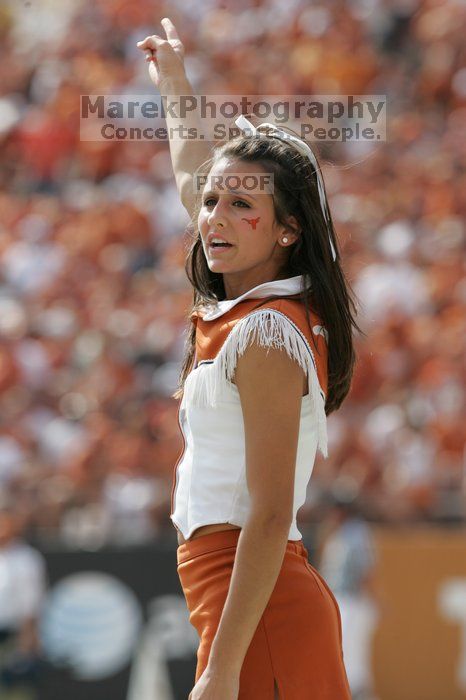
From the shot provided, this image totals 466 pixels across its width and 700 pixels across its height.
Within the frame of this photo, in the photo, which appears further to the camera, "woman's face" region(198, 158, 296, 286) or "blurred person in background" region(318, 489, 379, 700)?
"blurred person in background" region(318, 489, 379, 700)

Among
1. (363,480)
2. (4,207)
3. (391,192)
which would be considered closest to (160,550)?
(363,480)

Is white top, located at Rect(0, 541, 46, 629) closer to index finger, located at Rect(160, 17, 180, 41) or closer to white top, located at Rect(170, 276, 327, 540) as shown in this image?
index finger, located at Rect(160, 17, 180, 41)

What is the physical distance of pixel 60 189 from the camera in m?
12.1

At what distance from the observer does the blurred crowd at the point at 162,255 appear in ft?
26.0

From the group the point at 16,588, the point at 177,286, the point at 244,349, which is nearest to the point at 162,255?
the point at 177,286

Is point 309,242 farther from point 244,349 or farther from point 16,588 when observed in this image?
point 16,588

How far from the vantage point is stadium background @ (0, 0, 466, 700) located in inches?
308

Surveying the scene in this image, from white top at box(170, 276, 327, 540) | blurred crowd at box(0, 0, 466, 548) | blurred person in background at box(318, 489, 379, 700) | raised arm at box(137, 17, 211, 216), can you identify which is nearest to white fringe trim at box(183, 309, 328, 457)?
white top at box(170, 276, 327, 540)

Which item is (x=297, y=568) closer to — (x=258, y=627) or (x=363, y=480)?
(x=258, y=627)

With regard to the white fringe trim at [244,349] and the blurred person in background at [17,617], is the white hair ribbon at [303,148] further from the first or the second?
the blurred person in background at [17,617]

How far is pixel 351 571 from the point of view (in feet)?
24.8

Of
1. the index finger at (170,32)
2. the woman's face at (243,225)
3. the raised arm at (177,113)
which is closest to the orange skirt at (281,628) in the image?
the woman's face at (243,225)

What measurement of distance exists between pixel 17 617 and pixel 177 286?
339cm

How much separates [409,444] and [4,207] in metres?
5.59
